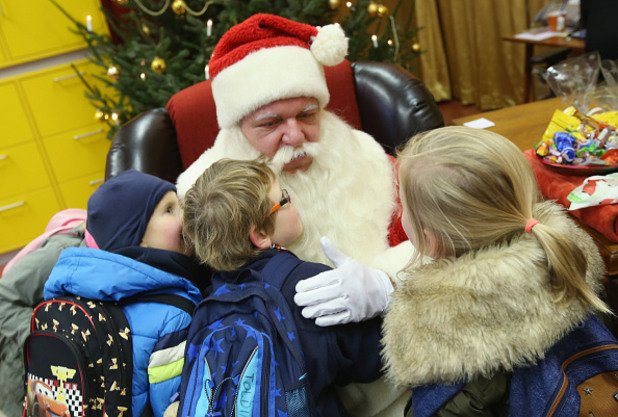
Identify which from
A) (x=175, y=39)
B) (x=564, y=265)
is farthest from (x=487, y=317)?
(x=175, y=39)

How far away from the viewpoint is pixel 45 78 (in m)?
4.18

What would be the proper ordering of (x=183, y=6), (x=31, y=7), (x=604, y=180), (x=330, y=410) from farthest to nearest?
(x=31, y=7) < (x=183, y=6) < (x=604, y=180) < (x=330, y=410)

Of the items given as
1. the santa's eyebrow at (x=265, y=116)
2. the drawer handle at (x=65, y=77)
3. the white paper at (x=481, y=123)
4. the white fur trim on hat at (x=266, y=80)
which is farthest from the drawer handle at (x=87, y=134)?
the white paper at (x=481, y=123)

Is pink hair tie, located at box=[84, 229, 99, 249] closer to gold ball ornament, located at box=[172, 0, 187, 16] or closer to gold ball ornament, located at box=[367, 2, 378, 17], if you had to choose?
gold ball ornament, located at box=[172, 0, 187, 16]

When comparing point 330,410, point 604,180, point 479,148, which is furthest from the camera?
point 604,180

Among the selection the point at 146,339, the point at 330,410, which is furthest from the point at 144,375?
the point at 330,410

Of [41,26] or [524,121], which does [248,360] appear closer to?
[524,121]

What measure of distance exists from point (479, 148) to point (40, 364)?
1199 mm

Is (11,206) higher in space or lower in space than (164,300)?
lower

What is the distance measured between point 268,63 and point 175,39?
204 centimetres

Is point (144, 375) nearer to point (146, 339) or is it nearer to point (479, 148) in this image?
point (146, 339)

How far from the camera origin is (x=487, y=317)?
3.40ft

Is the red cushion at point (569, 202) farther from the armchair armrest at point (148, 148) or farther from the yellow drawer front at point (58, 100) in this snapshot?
the yellow drawer front at point (58, 100)

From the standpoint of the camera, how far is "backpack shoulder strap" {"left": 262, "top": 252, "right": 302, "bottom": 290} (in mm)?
1349
